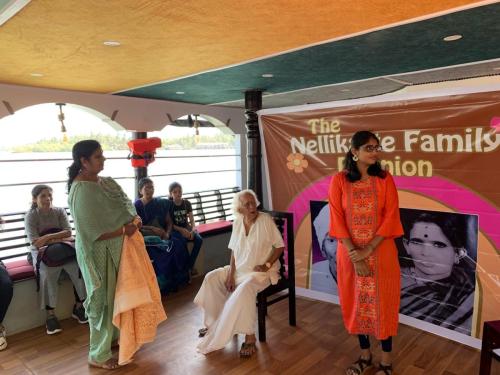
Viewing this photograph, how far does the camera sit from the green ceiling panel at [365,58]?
2.32 m

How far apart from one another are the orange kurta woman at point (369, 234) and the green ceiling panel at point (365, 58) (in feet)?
2.62

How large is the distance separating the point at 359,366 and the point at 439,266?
0.99 meters

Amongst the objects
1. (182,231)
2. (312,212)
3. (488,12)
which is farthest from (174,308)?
(488,12)

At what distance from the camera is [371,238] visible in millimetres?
2283

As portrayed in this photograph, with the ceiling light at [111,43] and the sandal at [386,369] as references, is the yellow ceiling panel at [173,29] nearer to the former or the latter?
the ceiling light at [111,43]

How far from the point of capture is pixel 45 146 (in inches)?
179

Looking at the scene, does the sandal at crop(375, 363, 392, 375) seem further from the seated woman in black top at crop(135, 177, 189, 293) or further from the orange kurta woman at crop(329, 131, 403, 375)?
the seated woman in black top at crop(135, 177, 189, 293)

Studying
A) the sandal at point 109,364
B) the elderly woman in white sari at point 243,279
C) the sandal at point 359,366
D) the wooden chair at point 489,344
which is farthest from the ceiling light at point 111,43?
the wooden chair at point 489,344

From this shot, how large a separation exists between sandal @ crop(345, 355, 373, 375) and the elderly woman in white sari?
0.71 meters

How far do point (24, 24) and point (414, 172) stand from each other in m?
2.73

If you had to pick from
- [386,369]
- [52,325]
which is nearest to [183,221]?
[52,325]

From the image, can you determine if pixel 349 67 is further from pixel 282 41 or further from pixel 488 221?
pixel 488 221

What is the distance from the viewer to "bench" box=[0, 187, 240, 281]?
3.46m

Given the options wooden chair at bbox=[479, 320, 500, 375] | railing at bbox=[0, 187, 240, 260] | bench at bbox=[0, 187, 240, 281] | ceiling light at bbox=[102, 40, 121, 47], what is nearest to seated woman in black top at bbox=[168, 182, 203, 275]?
bench at bbox=[0, 187, 240, 281]
